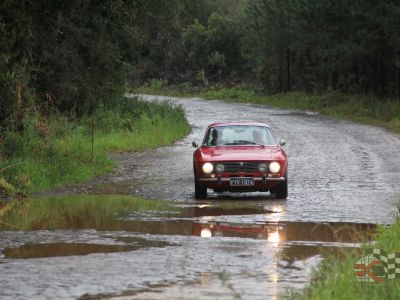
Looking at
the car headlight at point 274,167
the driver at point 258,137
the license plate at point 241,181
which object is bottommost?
the license plate at point 241,181

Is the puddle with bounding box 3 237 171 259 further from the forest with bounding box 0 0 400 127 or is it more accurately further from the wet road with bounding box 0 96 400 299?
the forest with bounding box 0 0 400 127

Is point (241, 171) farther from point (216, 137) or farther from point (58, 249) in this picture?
point (58, 249)

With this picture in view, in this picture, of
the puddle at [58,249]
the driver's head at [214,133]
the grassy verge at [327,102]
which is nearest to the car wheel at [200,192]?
the driver's head at [214,133]

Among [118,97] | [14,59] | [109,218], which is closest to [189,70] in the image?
[118,97]

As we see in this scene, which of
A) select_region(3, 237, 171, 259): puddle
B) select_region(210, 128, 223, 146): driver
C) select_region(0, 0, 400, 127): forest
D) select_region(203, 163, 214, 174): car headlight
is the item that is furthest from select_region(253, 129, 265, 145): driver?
select_region(3, 237, 171, 259): puddle

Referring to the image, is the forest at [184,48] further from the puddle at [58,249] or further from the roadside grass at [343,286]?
the roadside grass at [343,286]

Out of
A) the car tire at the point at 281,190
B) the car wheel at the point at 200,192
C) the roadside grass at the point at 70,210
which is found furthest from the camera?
the car wheel at the point at 200,192

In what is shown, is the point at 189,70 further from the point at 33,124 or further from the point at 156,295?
the point at 156,295

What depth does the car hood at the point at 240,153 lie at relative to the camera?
699 inches

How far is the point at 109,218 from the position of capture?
14.8 m

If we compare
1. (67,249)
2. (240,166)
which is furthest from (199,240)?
(240,166)

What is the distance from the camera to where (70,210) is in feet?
51.5

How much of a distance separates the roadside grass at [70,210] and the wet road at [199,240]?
32 centimetres

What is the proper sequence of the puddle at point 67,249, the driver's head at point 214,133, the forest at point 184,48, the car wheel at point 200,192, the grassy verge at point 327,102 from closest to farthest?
the puddle at point 67,249
the car wheel at point 200,192
the driver's head at point 214,133
the forest at point 184,48
the grassy verge at point 327,102
